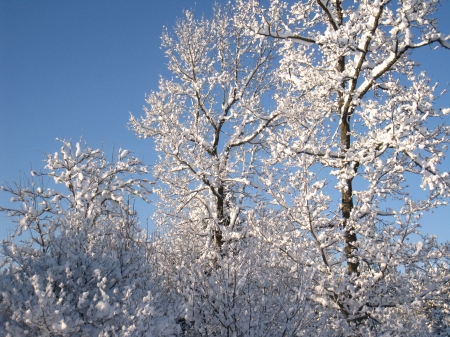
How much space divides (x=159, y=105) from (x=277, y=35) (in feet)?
18.2

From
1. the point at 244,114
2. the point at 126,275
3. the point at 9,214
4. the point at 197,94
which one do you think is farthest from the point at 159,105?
the point at 126,275

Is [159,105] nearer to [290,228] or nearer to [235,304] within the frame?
[290,228]

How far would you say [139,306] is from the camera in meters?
4.64

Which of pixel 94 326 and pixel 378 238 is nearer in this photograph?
pixel 94 326

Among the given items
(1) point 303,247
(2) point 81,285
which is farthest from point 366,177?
(2) point 81,285

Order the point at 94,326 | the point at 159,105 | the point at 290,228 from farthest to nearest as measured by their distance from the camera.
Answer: the point at 159,105, the point at 290,228, the point at 94,326

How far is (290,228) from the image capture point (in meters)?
7.98

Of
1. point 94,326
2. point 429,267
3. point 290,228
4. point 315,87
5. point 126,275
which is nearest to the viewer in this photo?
point 94,326

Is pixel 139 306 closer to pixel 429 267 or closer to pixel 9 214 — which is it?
pixel 429 267

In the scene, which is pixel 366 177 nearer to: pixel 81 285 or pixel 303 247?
pixel 303 247

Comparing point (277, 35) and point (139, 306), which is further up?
point (277, 35)

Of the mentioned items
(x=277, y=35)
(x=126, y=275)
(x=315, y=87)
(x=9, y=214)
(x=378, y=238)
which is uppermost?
(x=277, y=35)

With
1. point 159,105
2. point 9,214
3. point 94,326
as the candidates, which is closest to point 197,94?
point 159,105

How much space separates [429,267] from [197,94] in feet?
30.0
